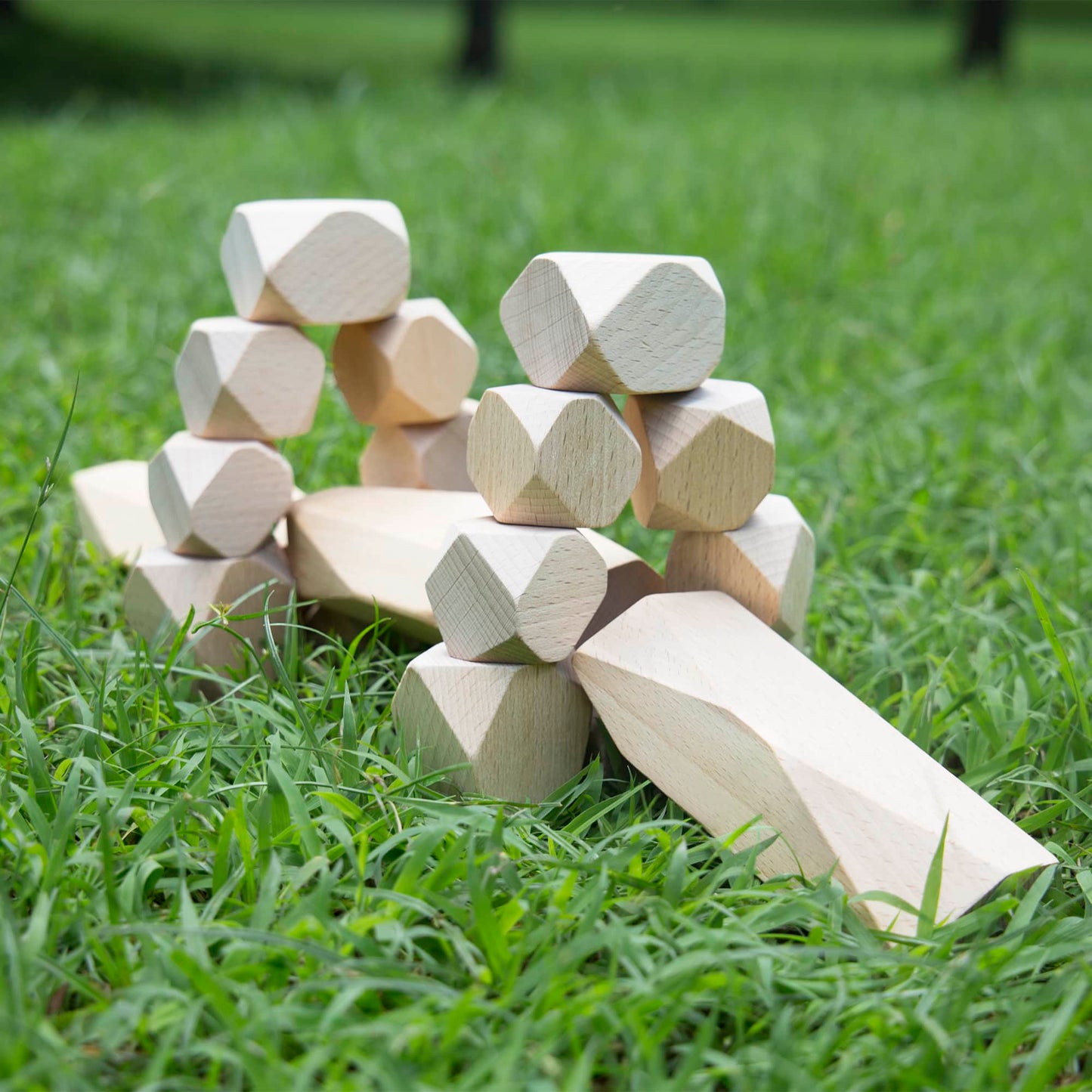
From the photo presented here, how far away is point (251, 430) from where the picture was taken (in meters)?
1.66

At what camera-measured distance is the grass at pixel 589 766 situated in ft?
3.33

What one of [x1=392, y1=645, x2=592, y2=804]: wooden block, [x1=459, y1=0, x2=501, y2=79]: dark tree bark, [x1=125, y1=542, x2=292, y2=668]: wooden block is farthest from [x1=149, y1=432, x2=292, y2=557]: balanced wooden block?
[x1=459, y1=0, x2=501, y2=79]: dark tree bark

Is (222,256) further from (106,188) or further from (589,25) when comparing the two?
(589,25)

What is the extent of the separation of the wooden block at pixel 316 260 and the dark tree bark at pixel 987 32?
1141 centimetres

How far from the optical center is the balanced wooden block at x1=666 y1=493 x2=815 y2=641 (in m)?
1.49

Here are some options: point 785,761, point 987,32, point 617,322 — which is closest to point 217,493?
point 617,322

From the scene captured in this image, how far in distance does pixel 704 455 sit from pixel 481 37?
966 cm

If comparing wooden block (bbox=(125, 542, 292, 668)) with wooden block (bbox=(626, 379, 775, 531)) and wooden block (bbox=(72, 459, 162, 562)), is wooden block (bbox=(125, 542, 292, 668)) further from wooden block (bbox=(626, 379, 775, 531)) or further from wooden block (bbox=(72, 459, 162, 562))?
wooden block (bbox=(626, 379, 775, 531))

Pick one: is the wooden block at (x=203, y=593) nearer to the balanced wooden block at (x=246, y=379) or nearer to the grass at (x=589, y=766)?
the grass at (x=589, y=766)

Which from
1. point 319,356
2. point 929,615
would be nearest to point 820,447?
point 929,615

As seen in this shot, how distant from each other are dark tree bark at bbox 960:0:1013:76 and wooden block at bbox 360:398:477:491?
11283mm

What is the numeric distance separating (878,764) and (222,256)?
1.20 m

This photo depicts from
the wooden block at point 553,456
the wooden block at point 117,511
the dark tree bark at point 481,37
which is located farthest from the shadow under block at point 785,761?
the dark tree bark at point 481,37

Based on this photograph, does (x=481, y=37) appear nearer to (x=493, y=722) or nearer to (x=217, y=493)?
(x=217, y=493)
